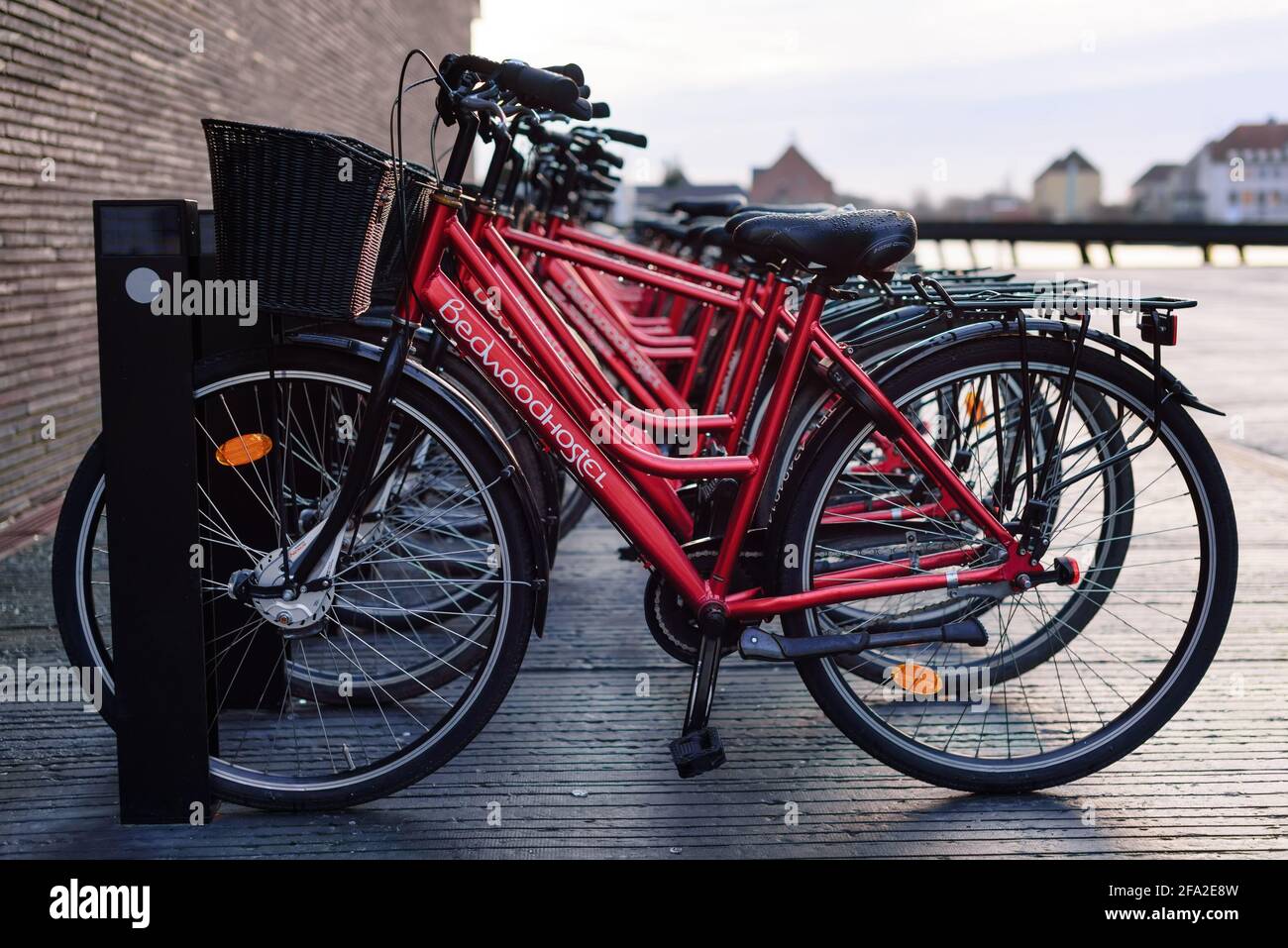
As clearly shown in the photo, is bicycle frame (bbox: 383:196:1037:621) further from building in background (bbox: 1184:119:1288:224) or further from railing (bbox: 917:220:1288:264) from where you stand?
building in background (bbox: 1184:119:1288:224)

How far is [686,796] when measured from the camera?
291 cm

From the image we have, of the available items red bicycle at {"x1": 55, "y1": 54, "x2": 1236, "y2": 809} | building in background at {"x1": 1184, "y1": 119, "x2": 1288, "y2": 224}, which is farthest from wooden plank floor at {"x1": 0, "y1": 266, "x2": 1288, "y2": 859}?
building in background at {"x1": 1184, "y1": 119, "x2": 1288, "y2": 224}

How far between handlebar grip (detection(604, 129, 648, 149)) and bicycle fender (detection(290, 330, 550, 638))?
172cm

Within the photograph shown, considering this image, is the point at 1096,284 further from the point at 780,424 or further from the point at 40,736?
the point at 40,736

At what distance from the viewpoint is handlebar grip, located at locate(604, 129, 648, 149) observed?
4.11 m

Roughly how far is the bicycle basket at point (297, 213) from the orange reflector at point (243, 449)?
1.45 feet

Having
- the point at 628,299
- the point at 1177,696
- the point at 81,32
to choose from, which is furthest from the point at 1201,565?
the point at 81,32

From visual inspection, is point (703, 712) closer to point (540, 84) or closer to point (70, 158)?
point (540, 84)

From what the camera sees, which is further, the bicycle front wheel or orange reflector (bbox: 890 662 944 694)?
orange reflector (bbox: 890 662 944 694)

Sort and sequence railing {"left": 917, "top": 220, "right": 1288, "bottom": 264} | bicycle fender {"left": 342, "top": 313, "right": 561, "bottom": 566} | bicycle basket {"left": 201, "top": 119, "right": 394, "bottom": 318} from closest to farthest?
bicycle basket {"left": 201, "top": 119, "right": 394, "bottom": 318} < bicycle fender {"left": 342, "top": 313, "right": 561, "bottom": 566} < railing {"left": 917, "top": 220, "right": 1288, "bottom": 264}

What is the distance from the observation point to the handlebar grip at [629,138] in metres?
4.11

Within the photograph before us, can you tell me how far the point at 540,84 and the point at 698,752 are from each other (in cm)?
140

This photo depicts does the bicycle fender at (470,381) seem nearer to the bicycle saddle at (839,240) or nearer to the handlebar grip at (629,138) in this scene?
the bicycle saddle at (839,240)

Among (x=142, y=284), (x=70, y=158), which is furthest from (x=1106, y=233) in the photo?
(x=142, y=284)
